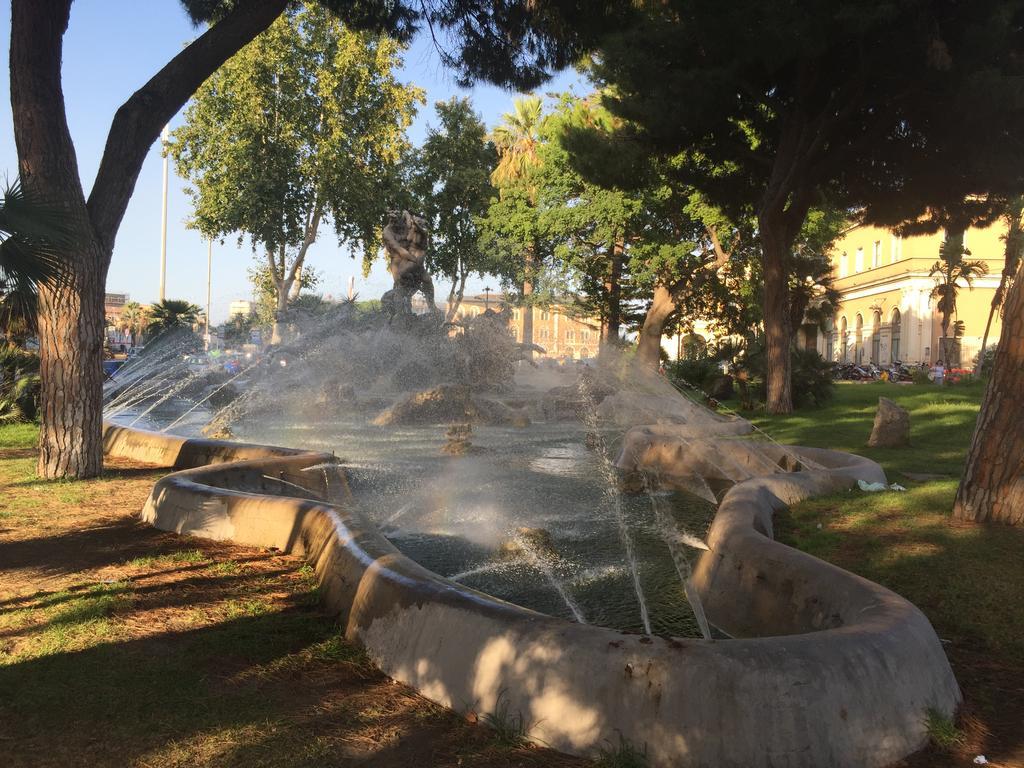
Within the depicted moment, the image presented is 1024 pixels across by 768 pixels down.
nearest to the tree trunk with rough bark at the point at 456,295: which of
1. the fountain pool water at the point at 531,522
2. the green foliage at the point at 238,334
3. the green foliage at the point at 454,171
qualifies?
the green foliage at the point at 454,171

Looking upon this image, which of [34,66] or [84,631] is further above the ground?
[34,66]

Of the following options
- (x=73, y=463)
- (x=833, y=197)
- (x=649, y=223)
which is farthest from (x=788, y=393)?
(x=73, y=463)

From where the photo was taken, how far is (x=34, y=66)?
26.8 ft

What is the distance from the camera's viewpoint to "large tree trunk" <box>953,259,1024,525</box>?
19.5 feet

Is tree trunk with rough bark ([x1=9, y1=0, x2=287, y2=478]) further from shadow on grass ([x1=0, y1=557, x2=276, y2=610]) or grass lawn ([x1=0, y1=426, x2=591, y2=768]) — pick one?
shadow on grass ([x1=0, y1=557, x2=276, y2=610])

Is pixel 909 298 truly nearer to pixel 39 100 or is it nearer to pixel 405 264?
pixel 405 264

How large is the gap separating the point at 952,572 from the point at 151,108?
8.45 meters

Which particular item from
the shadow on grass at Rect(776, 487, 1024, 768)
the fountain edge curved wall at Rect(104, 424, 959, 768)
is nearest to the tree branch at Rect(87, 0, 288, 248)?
the fountain edge curved wall at Rect(104, 424, 959, 768)

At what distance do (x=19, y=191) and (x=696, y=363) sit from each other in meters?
24.2

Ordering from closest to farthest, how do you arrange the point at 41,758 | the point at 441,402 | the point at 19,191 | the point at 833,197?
the point at 41,758 → the point at 19,191 → the point at 441,402 → the point at 833,197

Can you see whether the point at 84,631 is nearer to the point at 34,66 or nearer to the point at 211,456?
the point at 211,456

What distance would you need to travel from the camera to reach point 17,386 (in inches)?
613

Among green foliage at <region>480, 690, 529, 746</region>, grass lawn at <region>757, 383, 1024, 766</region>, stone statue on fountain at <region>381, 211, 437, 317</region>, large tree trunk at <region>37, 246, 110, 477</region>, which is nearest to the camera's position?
green foliage at <region>480, 690, 529, 746</region>

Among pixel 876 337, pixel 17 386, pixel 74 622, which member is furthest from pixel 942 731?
pixel 876 337
